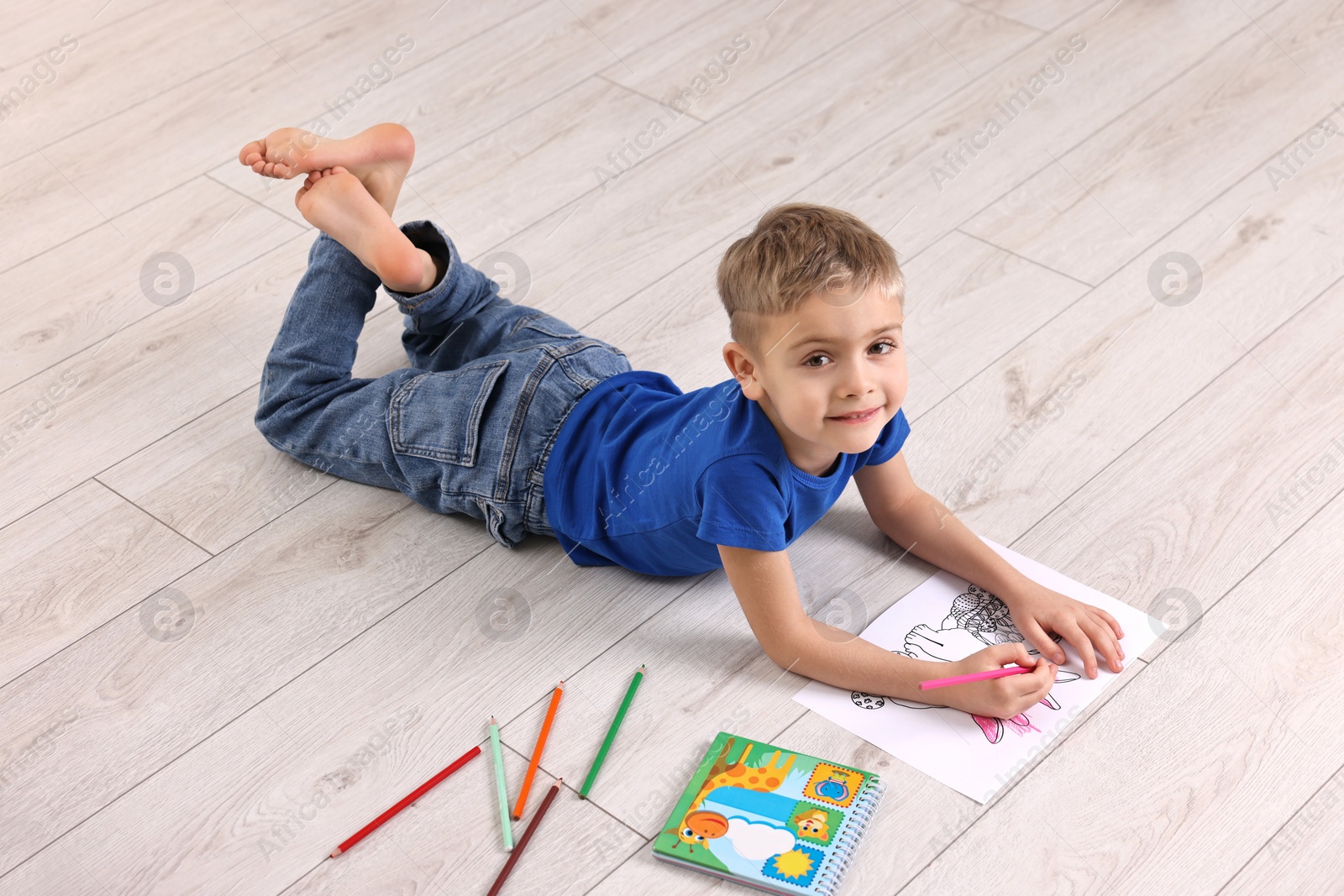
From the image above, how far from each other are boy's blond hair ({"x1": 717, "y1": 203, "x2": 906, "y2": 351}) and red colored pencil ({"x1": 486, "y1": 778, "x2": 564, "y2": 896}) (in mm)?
393

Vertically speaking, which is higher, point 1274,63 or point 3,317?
point 1274,63

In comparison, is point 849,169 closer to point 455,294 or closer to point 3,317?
point 455,294

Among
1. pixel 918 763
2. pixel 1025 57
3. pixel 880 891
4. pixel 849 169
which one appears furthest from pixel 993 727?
pixel 1025 57

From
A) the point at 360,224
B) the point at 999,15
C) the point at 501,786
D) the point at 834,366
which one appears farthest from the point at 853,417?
the point at 999,15

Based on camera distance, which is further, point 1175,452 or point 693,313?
point 693,313

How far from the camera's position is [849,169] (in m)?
1.71

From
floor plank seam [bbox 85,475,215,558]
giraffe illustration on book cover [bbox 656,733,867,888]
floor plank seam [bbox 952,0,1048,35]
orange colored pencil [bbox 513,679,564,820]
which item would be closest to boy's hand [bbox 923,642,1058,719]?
giraffe illustration on book cover [bbox 656,733,867,888]

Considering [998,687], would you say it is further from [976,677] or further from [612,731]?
[612,731]

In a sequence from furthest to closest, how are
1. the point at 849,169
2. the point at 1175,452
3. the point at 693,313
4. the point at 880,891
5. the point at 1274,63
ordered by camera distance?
1. the point at 1274,63
2. the point at 849,169
3. the point at 693,313
4. the point at 1175,452
5. the point at 880,891

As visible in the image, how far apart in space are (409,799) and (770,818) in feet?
0.97

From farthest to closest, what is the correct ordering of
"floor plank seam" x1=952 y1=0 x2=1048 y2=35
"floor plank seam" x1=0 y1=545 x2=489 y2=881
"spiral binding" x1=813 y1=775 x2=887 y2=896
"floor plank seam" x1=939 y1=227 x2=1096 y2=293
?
1. "floor plank seam" x1=952 y1=0 x2=1048 y2=35
2. "floor plank seam" x1=939 y1=227 x2=1096 y2=293
3. "floor plank seam" x1=0 y1=545 x2=489 y2=881
4. "spiral binding" x1=813 y1=775 x2=887 y2=896

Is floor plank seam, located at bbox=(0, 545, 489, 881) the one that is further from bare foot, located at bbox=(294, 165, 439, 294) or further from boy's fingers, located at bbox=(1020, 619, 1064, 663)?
boy's fingers, located at bbox=(1020, 619, 1064, 663)

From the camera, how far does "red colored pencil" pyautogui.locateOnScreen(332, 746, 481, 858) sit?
0.94 metres

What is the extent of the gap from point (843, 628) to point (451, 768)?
0.37 m
